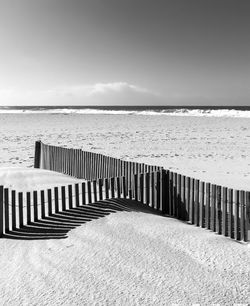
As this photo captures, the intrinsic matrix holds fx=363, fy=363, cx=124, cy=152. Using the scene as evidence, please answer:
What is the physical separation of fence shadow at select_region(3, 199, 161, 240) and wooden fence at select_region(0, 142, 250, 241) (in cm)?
17

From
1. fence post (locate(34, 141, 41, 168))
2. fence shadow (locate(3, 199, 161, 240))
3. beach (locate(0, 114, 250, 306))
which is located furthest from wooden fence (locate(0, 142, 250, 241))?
fence post (locate(34, 141, 41, 168))

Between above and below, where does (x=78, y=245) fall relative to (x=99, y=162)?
below

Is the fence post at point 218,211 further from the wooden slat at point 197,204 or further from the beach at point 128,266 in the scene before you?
the wooden slat at point 197,204

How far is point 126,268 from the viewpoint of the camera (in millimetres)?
5969

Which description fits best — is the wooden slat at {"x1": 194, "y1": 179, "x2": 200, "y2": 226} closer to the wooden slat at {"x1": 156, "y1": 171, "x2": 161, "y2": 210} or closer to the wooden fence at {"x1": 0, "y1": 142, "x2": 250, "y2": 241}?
the wooden fence at {"x1": 0, "y1": 142, "x2": 250, "y2": 241}

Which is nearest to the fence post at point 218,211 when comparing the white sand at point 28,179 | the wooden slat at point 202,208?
→ the wooden slat at point 202,208

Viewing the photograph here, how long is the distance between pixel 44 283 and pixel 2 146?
75.3 feet

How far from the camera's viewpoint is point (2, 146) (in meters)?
27.0

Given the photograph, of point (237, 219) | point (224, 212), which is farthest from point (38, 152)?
point (237, 219)

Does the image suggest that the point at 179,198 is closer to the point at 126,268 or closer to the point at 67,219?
the point at 67,219

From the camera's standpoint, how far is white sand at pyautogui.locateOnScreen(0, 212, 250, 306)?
5207mm

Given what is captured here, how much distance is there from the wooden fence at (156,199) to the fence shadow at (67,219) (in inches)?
6.9

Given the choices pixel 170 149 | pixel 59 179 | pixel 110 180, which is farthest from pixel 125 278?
pixel 170 149

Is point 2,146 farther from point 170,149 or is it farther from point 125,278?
point 125,278
